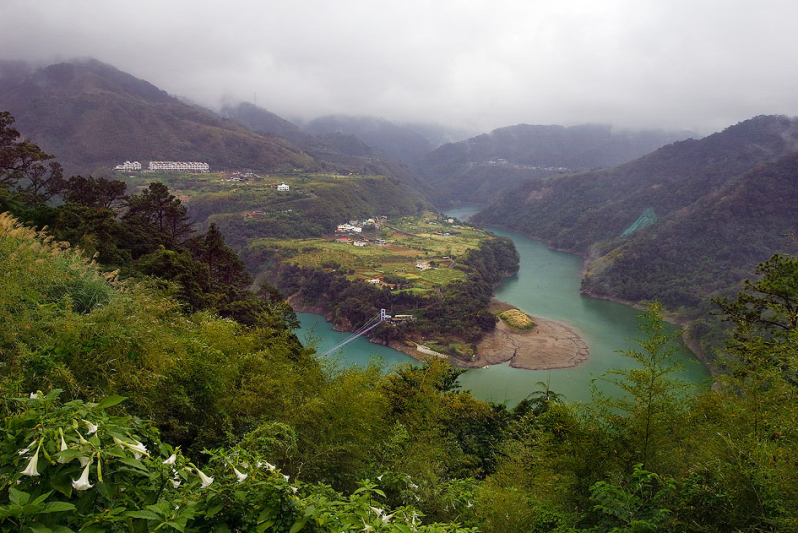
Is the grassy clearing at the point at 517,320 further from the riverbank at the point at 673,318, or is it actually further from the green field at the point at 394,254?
the riverbank at the point at 673,318

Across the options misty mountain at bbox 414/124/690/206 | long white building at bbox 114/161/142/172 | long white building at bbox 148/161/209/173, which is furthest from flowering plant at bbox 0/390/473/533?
misty mountain at bbox 414/124/690/206

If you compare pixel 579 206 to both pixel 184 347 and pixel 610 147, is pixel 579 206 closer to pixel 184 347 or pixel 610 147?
pixel 184 347

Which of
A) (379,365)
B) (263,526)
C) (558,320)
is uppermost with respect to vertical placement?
(263,526)

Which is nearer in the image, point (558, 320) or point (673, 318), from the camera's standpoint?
point (673, 318)

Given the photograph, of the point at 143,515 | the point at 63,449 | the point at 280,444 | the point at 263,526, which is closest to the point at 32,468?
the point at 63,449

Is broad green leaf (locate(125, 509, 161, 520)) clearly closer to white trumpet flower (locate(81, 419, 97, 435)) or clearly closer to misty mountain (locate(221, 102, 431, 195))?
white trumpet flower (locate(81, 419, 97, 435))

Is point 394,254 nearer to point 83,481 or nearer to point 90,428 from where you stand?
point 90,428

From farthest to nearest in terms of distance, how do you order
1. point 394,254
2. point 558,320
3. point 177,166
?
1. point 177,166
2. point 394,254
3. point 558,320

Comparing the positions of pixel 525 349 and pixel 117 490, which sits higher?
pixel 117 490
